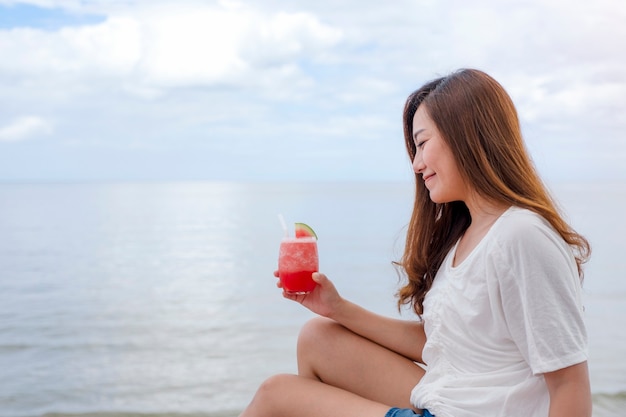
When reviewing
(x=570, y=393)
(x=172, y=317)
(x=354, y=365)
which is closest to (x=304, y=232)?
(x=354, y=365)

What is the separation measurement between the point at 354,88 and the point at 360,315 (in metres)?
49.2

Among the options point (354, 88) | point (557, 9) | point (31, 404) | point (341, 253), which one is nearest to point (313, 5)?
point (354, 88)

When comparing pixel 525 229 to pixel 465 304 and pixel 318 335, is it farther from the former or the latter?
pixel 318 335

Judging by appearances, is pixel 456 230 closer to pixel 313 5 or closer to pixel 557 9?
pixel 557 9

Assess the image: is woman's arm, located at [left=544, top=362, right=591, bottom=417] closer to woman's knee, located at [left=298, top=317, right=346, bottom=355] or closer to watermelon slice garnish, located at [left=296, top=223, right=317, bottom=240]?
woman's knee, located at [left=298, top=317, right=346, bottom=355]

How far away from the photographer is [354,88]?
50781 mm

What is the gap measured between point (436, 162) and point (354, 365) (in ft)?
2.22

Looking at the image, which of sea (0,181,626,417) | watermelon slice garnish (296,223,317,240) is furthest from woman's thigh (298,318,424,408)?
sea (0,181,626,417)

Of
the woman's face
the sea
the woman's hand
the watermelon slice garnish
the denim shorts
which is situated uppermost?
the woman's face

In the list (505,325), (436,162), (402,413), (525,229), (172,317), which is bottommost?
(172,317)

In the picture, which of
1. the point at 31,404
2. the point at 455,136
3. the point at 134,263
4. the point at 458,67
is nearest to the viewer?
the point at 455,136

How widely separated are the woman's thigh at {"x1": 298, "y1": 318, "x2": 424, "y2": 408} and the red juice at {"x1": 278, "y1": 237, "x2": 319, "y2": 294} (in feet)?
0.43

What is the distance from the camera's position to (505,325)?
1848mm

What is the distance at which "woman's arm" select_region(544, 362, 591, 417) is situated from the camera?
1.76m
